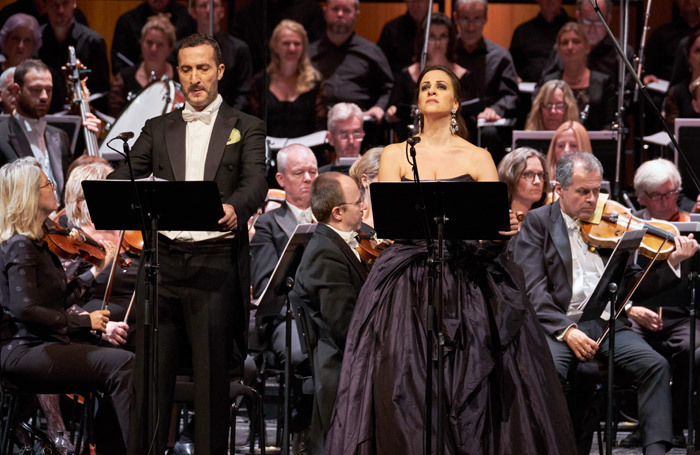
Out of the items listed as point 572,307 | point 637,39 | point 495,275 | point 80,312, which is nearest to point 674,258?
point 572,307

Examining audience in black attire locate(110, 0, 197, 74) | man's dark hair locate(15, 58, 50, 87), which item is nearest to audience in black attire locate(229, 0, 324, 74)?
Answer: audience in black attire locate(110, 0, 197, 74)

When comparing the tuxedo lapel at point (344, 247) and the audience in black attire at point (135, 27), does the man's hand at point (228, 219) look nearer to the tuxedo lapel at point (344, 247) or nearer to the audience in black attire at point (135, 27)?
the tuxedo lapel at point (344, 247)

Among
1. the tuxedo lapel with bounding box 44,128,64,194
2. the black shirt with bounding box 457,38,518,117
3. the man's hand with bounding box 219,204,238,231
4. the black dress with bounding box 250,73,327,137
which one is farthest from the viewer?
the black shirt with bounding box 457,38,518,117

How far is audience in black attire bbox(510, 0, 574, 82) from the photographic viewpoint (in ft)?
25.7

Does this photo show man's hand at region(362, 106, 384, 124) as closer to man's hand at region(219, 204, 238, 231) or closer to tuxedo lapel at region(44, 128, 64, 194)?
tuxedo lapel at region(44, 128, 64, 194)

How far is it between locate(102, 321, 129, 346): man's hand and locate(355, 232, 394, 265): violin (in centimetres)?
106

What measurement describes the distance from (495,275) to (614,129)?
3.17 meters

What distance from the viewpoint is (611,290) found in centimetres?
422

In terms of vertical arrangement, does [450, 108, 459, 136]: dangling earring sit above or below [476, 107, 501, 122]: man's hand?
above

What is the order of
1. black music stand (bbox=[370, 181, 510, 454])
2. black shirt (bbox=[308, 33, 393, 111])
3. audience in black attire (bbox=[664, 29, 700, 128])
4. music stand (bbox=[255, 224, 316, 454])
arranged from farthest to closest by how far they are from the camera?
1. black shirt (bbox=[308, 33, 393, 111])
2. audience in black attire (bbox=[664, 29, 700, 128])
3. music stand (bbox=[255, 224, 316, 454])
4. black music stand (bbox=[370, 181, 510, 454])

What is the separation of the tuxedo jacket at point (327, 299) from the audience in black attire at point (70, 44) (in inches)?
159

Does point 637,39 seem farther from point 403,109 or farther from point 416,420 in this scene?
point 416,420

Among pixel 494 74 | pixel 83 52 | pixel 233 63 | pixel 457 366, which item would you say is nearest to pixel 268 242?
pixel 457 366

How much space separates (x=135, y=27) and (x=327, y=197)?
4.17m
